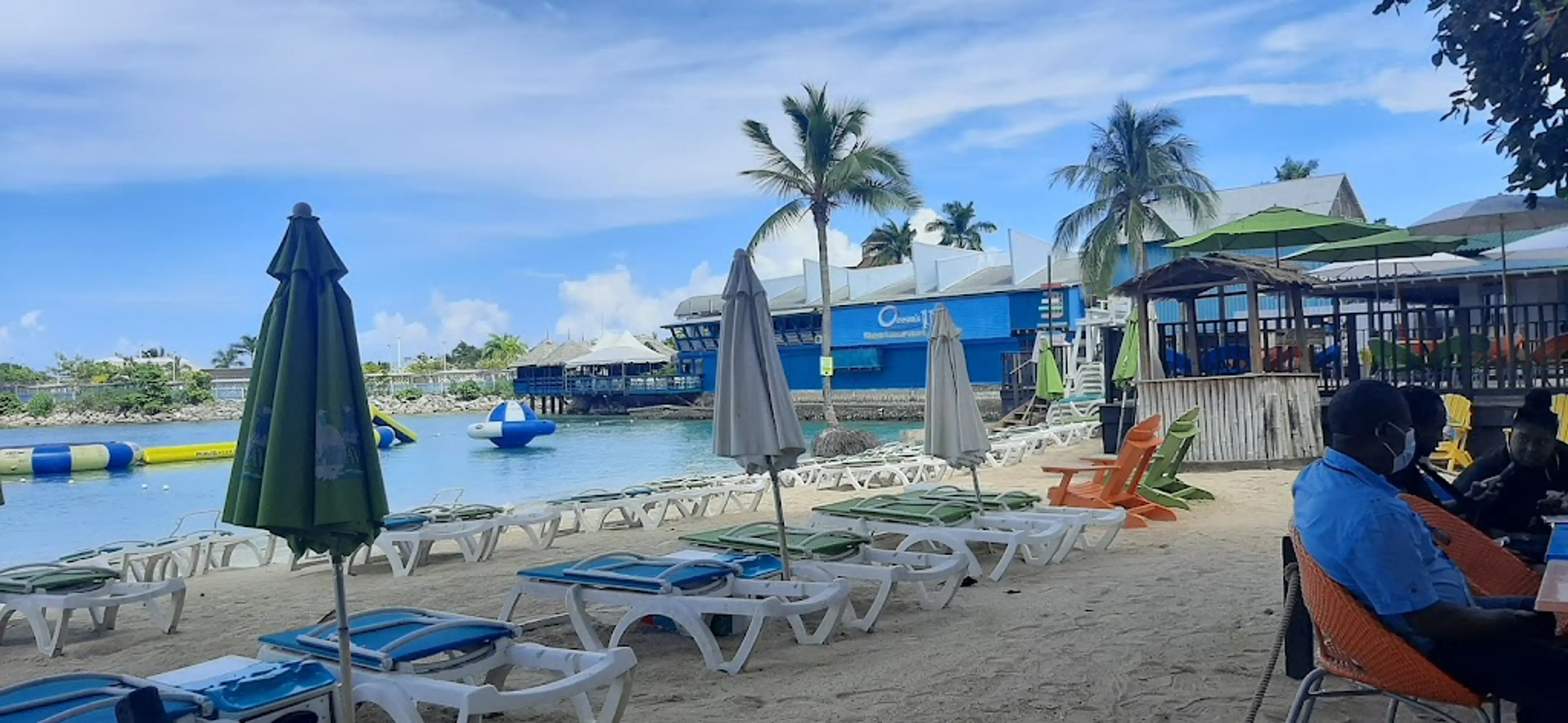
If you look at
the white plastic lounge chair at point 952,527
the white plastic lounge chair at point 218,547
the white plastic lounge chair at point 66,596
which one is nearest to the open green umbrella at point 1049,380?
the white plastic lounge chair at point 952,527

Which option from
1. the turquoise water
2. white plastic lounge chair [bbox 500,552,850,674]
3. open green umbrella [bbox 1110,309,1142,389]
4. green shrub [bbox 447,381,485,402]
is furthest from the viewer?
green shrub [bbox 447,381,485,402]

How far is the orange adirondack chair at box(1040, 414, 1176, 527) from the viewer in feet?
28.3

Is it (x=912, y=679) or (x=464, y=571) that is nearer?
(x=912, y=679)

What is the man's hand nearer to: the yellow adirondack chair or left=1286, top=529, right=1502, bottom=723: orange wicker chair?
left=1286, top=529, right=1502, bottom=723: orange wicker chair

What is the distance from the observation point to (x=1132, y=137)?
31.0 m

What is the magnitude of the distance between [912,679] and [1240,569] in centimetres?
303

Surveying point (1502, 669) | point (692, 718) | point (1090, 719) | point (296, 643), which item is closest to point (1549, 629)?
point (1502, 669)

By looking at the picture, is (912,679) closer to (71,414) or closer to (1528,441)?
(1528,441)

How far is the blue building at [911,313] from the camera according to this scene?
137ft

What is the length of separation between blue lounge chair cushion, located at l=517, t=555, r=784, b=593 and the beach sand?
0.37 metres

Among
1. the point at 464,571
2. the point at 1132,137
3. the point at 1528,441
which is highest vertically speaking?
the point at 1132,137

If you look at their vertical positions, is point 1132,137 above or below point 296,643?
above

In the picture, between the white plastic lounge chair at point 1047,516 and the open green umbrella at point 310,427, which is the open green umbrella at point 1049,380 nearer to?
the white plastic lounge chair at point 1047,516

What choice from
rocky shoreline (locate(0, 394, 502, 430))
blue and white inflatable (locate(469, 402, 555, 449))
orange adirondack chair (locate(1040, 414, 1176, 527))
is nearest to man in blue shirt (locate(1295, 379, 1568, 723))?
orange adirondack chair (locate(1040, 414, 1176, 527))
